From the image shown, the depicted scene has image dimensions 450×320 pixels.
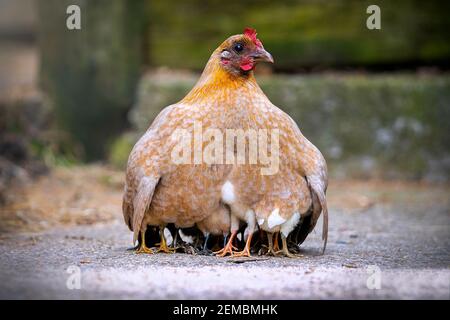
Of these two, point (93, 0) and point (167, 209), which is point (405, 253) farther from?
point (93, 0)

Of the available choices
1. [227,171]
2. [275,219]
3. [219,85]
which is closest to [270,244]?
[275,219]

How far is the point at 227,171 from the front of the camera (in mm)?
4426

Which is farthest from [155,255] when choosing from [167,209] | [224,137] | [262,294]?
[262,294]

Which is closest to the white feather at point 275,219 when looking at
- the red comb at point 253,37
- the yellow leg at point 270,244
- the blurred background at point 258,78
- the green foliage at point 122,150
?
the yellow leg at point 270,244

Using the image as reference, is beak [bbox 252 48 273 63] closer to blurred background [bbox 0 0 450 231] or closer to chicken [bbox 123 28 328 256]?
chicken [bbox 123 28 328 256]

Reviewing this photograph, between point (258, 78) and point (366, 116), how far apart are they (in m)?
1.24

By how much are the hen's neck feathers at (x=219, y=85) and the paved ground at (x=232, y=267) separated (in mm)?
988

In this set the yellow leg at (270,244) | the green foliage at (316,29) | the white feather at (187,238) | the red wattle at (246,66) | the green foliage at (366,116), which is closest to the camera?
the yellow leg at (270,244)

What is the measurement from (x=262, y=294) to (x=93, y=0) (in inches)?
236

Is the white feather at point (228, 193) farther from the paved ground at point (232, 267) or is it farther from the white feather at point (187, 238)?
the white feather at point (187, 238)

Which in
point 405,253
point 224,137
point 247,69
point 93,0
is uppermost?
point 93,0

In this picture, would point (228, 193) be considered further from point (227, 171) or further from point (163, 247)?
point (163, 247)

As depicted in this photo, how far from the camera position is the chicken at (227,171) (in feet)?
14.5

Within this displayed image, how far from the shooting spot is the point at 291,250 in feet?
15.3
